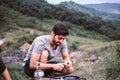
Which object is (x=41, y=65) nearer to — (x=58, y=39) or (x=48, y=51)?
(x=48, y=51)

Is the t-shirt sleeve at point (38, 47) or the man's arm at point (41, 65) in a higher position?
the t-shirt sleeve at point (38, 47)

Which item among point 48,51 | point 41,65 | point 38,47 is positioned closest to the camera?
point 41,65

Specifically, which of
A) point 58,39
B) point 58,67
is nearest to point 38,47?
point 58,39

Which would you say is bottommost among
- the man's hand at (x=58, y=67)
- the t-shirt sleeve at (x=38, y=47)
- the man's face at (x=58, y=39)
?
the man's hand at (x=58, y=67)

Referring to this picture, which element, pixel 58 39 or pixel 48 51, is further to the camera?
pixel 48 51

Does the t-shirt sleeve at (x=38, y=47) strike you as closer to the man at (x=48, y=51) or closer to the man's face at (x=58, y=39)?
the man at (x=48, y=51)

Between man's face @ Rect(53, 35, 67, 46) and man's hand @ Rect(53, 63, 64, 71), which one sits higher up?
man's face @ Rect(53, 35, 67, 46)

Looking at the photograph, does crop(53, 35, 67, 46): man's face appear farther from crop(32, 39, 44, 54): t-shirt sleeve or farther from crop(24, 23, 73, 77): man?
crop(32, 39, 44, 54): t-shirt sleeve

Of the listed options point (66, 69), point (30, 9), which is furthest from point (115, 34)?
point (66, 69)

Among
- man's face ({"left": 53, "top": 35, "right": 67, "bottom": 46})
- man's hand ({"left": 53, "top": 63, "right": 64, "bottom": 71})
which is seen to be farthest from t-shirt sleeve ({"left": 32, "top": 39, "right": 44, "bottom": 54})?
man's hand ({"left": 53, "top": 63, "right": 64, "bottom": 71})

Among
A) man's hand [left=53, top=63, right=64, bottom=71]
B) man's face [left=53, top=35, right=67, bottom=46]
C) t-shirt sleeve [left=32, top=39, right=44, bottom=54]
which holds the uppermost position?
man's face [left=53, top=35, right=67, bottom=46]

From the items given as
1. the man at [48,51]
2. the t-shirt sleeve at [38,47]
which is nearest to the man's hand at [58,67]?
the man at [48,51]

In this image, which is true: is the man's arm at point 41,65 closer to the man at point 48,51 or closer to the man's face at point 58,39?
the man at point 48,51

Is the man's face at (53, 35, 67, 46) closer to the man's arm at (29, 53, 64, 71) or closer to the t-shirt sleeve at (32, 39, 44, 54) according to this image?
the t-shirt sleeve at (32, 39, 44, 54)
